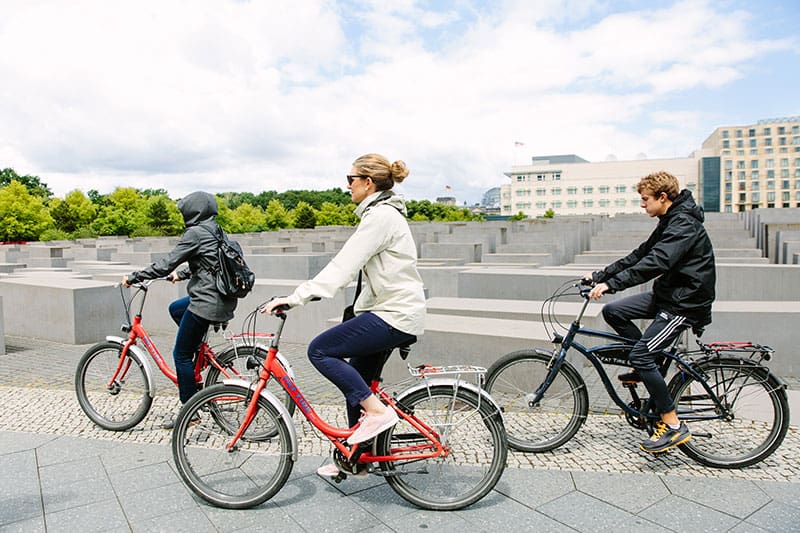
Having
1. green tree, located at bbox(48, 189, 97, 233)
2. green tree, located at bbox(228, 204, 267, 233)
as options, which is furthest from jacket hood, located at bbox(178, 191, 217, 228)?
green tree, located at bbox(228, 204, 267, 233)

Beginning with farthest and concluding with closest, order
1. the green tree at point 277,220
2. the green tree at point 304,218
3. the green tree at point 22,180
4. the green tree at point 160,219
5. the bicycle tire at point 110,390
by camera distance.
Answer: the green tree at point 22,180
the green tree at point 277,220
the green tree at point 304,218
the green tree at point 160,219
the bicycle tire at point 110,390

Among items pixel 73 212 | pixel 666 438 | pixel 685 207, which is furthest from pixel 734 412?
pixel 73 212

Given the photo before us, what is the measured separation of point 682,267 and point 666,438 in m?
1.12

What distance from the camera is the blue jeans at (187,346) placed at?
4.75 metres

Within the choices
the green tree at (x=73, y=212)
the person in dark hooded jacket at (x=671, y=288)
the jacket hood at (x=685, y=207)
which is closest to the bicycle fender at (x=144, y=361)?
the person in dark hooded jacket at (x=671, y=288)

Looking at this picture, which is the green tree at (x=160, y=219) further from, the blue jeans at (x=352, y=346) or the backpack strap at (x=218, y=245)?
the blue jeans at (x=352, y=346)

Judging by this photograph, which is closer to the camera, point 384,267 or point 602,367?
point 384,267

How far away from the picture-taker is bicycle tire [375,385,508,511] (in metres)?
3.62

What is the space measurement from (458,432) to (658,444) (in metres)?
1.50

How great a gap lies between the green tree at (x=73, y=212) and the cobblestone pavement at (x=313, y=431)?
56.7m

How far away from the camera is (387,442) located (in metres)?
3.66

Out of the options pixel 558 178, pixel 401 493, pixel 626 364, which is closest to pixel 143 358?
pixel 401 493

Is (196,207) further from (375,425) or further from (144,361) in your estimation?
(375,425)

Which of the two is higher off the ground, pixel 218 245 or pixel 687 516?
pixel 218 245
